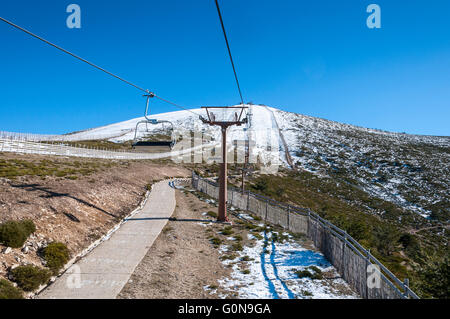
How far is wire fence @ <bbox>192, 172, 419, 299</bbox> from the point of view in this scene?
6.06m

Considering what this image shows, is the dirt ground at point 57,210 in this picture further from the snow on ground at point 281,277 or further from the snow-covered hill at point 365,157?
the snow-covered hill at point 365,157

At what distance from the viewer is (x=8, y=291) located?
625cm

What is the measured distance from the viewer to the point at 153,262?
31.6 ft

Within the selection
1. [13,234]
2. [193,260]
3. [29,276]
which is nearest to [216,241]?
[193,260]

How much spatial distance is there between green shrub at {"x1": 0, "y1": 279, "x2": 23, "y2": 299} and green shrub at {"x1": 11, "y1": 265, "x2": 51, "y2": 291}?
1.33 ft

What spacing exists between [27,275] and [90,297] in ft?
6.44

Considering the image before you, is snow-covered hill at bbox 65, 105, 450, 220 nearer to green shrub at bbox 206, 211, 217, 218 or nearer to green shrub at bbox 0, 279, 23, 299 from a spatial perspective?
green shrub at bbox 206, 211, 217, 218

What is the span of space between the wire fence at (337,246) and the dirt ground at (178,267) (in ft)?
12.9

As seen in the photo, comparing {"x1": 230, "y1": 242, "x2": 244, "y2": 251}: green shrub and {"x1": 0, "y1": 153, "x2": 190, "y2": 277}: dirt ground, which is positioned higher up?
{"x1": 0, "y1": 153, "x2": 190, "y2": 277}: dirt ground

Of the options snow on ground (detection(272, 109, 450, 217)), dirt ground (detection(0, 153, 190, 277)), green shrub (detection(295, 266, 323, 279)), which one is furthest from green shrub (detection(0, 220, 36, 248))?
snow on ground (detection(272, 109, 450, 217))

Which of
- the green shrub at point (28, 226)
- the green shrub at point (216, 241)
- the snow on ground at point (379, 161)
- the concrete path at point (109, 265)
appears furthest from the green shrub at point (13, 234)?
the snow on ground at point (379, 161)

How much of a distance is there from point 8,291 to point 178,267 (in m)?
4.86
